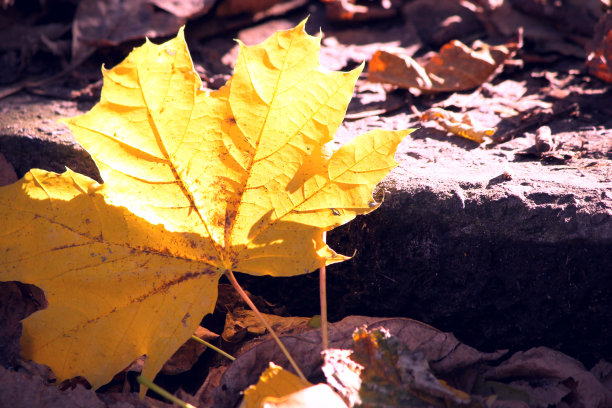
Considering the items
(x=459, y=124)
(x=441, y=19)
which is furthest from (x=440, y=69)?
(x=441, y=19)

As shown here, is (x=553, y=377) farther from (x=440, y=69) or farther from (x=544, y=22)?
(x=544, y=22)

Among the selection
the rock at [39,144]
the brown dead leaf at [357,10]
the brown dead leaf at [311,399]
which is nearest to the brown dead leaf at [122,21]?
the rock at [39,144]

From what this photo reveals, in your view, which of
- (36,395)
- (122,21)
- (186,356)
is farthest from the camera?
(122,21)

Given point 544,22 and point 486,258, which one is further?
point 544,22

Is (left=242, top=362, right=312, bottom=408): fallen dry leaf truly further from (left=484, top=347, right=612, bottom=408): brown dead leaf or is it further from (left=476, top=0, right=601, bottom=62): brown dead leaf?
(left=476, top=0, right=601, bottom=62): brown dead leaf

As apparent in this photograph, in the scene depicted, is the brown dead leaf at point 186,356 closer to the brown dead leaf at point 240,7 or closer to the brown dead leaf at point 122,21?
the brown dead leaf at point 122,21

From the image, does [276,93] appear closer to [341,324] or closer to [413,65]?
[341,324]
